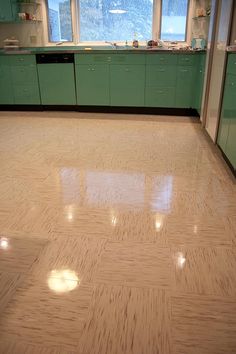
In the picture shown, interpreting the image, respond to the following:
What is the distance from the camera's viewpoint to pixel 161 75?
14.1ft

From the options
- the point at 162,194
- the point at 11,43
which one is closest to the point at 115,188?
the point at 162,194

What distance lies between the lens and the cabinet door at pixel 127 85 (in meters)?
4.34

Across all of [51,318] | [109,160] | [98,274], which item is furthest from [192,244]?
[109,160]

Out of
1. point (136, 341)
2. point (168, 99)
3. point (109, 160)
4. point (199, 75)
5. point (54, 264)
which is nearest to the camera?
point (136, 341)

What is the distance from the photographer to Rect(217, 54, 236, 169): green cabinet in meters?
2.43

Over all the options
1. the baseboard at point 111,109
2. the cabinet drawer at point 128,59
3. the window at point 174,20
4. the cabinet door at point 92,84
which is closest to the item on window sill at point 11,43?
the baseboard at point 111,109

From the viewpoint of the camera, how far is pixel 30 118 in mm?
4449

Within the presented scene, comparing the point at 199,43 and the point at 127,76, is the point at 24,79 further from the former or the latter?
the point at 199,43

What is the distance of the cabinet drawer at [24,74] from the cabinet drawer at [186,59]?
7.21 feet

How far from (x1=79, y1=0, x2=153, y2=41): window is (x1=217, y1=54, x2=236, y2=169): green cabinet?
8.90ft

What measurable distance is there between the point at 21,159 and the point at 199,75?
2.69 meters

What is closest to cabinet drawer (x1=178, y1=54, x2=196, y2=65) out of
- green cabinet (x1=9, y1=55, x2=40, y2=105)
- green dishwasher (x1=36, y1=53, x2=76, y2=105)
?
green dishwasher (x1=36, y1=53, x2=76, y2=105)

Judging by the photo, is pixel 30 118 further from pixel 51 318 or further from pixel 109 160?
pixel 51 318

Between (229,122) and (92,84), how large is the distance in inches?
100
